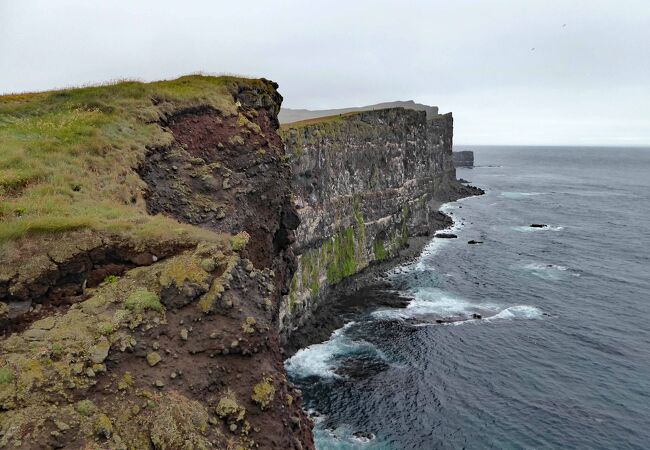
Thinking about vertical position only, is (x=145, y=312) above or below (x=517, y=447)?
above

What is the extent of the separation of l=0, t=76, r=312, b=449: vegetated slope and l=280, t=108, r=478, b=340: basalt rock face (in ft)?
112

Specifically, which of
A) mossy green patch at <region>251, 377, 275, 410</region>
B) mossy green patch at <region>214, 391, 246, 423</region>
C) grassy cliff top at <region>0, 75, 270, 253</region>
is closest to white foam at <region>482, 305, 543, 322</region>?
grassy cliff top at <region>0, 75, 270, 253</region>

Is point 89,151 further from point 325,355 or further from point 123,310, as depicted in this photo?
point 325,355

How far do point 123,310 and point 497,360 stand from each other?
4480 cm

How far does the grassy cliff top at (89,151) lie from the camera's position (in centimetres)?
1638

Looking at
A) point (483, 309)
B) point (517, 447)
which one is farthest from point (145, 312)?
point (483, 309)

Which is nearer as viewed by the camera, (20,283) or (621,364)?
(20,283)

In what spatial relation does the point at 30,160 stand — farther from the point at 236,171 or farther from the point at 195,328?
the point at 195,328

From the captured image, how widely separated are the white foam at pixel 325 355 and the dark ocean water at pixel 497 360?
0.73 ft

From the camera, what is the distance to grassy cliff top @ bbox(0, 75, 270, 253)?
16.4 m

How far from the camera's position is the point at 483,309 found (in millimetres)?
62469

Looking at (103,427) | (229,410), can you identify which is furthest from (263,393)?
(103,427)

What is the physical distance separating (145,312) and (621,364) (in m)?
50.9

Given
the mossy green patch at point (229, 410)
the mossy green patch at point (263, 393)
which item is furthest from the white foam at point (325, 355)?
the mossy green patch at point (229, 410)
